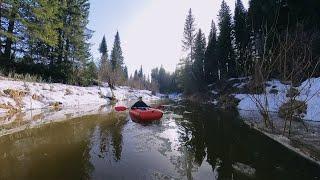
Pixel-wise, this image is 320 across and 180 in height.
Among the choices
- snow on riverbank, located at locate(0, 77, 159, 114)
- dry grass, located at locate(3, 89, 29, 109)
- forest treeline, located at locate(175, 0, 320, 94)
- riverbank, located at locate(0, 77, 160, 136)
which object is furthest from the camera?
forest treeline, located at locate(175, 0, 320, 94)

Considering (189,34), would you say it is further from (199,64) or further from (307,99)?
(307,99)

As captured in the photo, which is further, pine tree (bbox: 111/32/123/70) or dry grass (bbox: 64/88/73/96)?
pine tree (bbox: 111/32/123/70)

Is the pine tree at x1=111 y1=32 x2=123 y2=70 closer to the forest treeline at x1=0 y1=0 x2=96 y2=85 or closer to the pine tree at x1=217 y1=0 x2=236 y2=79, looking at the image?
the pine tree at x1=217 y1=0 x2=236 y2=79

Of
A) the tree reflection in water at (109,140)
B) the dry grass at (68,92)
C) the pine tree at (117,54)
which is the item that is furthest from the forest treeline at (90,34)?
the pine tree at (117,54)

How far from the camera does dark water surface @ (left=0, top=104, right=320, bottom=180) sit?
8219 mm

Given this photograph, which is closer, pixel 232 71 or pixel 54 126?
pixel 54 126

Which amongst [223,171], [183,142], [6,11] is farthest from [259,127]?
[6,11]

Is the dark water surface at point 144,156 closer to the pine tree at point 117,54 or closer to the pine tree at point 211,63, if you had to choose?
the pine tree at point 211,63

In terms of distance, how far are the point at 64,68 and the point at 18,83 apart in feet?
38.2

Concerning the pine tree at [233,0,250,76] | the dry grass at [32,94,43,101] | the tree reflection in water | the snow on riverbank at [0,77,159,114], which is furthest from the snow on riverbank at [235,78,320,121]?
the pine tree at [233,0,250,76]

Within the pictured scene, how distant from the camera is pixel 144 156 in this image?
34.0 feet

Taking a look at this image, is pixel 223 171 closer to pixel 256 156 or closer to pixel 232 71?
pixel 256 156

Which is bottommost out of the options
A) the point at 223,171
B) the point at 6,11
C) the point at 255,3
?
the point at 223,171

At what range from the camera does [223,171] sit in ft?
28.2
